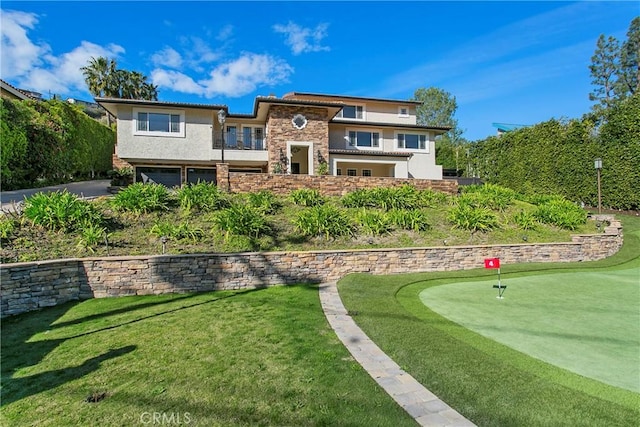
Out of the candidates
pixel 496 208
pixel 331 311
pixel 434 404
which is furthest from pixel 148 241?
pixel 496 208

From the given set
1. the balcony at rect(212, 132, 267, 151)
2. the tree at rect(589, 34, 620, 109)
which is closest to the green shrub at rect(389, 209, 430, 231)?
the balcony at rect(212, 132, 267, 151)

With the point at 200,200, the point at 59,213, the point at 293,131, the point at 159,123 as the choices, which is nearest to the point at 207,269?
the point at 200,200

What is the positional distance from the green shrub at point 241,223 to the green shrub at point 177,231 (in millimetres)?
659

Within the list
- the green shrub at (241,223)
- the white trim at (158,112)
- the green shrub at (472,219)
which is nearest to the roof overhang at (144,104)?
the white trim at (158,112)

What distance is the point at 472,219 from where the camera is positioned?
11445 mm

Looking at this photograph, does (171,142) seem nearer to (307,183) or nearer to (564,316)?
(307,183)

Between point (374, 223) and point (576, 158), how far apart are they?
54.5 feet

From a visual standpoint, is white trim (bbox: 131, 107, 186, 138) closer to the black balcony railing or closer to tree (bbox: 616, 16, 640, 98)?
the black balcony railing

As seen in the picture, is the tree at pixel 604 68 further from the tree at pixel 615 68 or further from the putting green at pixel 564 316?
the putting green at pixel 564 316

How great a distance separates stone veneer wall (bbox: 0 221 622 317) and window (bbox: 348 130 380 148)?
1490 cm

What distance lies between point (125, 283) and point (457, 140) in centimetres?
5044

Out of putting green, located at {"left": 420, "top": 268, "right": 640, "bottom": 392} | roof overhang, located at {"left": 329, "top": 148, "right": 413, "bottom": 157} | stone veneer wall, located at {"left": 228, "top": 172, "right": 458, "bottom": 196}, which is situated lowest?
putting green, located at {"left": 420, "top": 268, "right": 640, "bottom": 392}

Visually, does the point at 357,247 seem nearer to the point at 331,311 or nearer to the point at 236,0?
the point at 331,311

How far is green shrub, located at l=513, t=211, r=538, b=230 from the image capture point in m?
11.8
